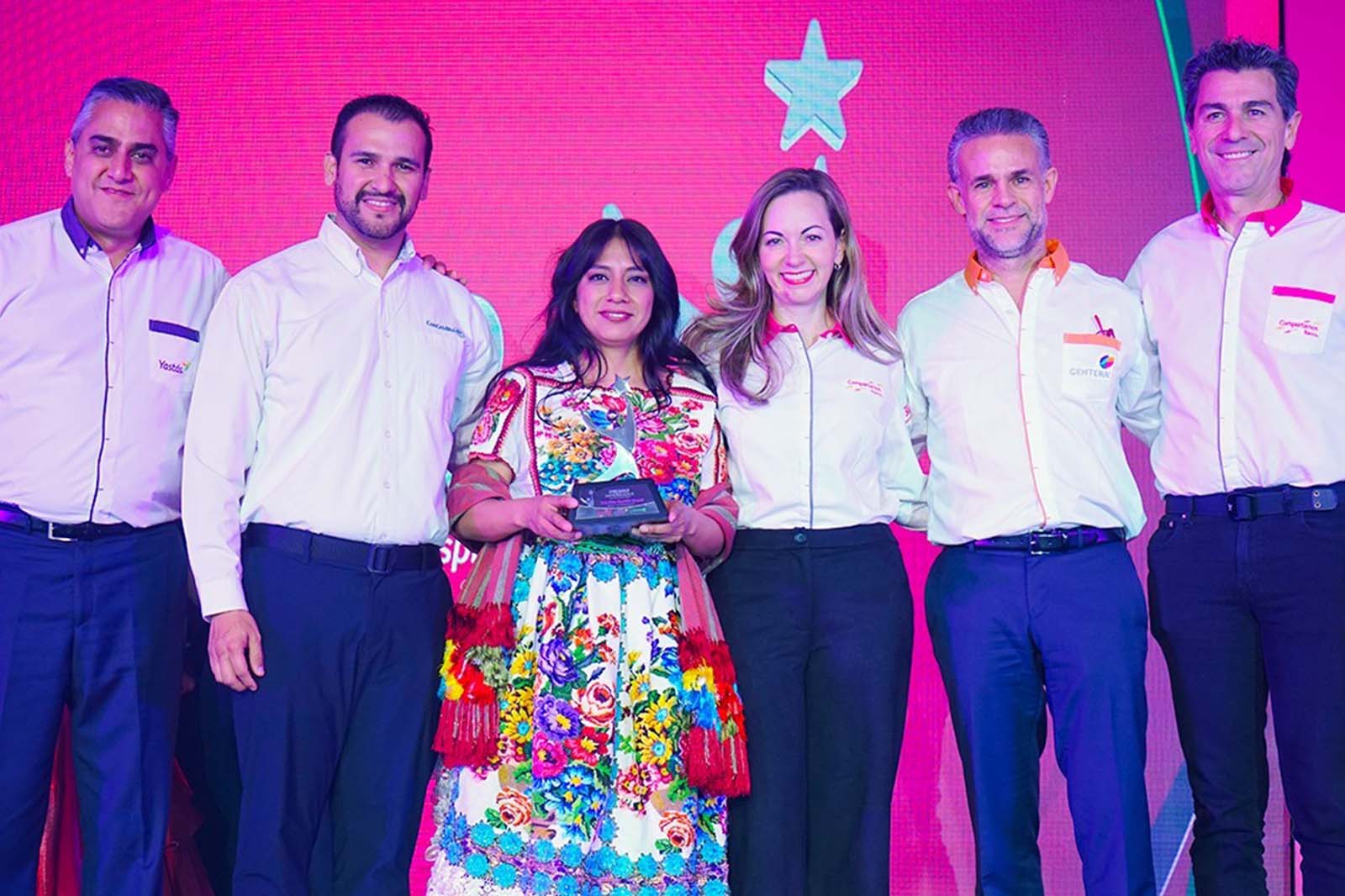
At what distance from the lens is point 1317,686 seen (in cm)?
290

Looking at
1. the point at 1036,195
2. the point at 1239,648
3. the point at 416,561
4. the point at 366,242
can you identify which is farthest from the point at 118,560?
the point at 1239,648

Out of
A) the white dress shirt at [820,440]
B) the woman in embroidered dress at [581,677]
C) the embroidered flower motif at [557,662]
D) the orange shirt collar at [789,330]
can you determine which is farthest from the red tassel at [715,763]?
the orange shirt collar at [789,330]

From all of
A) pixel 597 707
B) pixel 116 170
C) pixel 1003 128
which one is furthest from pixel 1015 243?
pixel 116 170

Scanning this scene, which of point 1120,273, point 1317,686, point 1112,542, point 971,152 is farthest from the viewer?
point 1120,273

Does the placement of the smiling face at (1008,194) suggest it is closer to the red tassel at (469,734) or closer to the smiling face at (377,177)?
the smiling face at (377,177)

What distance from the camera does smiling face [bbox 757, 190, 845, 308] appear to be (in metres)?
3.21

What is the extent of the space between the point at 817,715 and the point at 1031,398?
888 mm

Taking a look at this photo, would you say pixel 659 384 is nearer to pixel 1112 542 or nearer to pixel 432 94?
pixel 1112 542

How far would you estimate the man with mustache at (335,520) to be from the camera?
2785mm

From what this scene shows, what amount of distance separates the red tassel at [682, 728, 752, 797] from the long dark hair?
2.52 ft

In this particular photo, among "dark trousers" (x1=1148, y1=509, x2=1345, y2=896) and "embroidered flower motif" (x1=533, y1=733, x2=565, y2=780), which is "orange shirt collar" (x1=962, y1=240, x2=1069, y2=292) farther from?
"embroidered flower motif" (x1=533, y1=733, x2=565, y2=780)

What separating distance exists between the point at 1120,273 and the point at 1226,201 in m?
1.07

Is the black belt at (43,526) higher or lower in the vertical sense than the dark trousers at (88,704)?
higher

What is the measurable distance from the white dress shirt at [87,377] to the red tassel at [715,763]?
4.29ft
